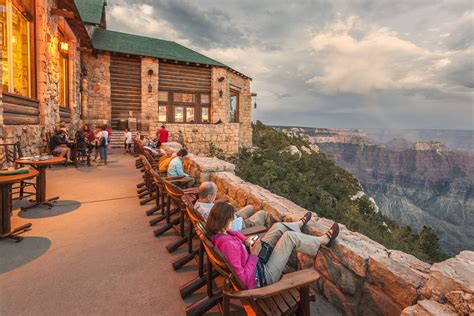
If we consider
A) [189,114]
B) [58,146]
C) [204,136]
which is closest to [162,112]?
[189,114]

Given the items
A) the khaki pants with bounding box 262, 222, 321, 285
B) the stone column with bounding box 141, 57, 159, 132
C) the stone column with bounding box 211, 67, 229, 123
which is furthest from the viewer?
the stone column with bounding box 211, 67, 229, 123

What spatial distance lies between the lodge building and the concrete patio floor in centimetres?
362

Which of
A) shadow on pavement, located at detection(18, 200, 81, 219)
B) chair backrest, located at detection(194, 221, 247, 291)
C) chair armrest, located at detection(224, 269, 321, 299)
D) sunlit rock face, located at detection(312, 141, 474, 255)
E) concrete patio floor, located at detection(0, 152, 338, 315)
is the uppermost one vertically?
chair backrest, located at detection(194, 221, 247, 291)

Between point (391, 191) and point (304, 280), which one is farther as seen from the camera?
point (391, 191)

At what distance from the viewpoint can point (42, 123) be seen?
7.99 m

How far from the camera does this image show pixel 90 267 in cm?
280

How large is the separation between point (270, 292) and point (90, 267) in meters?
2.33

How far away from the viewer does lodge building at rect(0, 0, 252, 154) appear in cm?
691

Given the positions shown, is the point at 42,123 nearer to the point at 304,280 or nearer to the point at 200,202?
the point at 200,202

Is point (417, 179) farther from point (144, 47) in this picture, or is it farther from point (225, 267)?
point (225, 267)

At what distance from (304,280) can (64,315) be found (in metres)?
2.07

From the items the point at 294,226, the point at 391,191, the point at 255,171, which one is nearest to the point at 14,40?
the point at 294,226

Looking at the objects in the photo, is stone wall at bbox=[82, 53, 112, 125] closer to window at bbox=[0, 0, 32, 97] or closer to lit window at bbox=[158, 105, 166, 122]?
lit window at bbox=[158, 105, 166, 122]

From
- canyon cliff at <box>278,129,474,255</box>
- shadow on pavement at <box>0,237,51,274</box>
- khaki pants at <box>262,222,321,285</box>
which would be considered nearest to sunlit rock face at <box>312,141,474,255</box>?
canyon cliff at <box>278,129,474,255</box>
